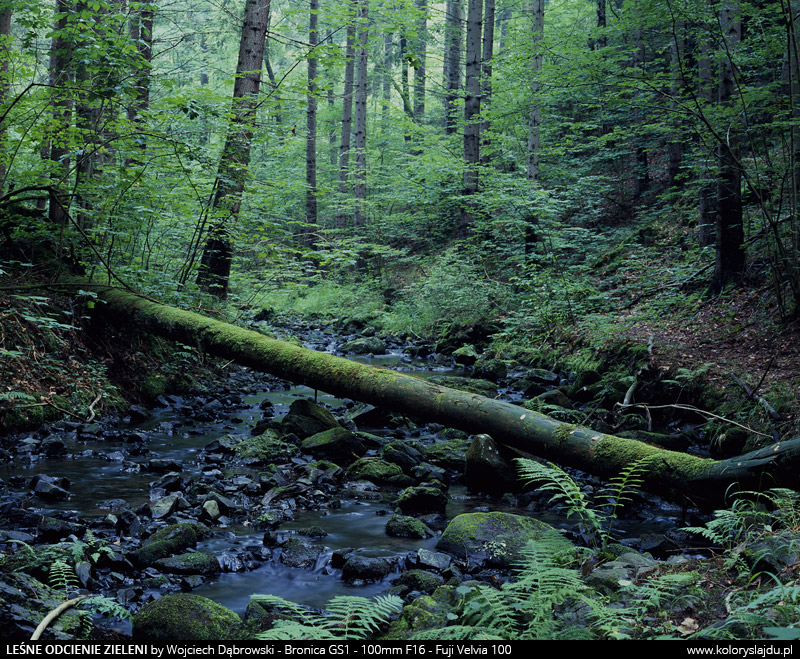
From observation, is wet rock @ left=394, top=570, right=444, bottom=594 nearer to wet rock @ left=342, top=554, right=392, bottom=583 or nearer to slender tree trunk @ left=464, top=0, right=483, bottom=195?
wet rock @ left=342, top=554, right=392, bottom=583

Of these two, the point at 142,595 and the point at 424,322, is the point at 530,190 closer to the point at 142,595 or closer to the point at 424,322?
the point at 424,322

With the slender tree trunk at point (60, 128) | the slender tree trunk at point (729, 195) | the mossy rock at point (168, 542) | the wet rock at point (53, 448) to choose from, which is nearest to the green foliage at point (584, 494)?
the mossy rock at point (168, 542)

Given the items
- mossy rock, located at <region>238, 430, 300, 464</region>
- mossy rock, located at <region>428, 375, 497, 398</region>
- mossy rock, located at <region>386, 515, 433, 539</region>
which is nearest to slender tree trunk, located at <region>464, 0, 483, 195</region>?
mossy rock, located at <region>428, 375, 497, 398</region>

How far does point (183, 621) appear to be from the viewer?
3.05m

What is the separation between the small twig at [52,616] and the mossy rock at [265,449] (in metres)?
3.44

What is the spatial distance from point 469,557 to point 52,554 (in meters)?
2.90

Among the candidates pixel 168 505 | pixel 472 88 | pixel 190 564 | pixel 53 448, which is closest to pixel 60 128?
pixel 53 448

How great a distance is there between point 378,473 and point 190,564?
2495 millimetres

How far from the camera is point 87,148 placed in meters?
7.43

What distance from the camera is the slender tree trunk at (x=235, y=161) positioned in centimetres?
849

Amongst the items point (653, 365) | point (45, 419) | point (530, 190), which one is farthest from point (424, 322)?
point (45, 419)

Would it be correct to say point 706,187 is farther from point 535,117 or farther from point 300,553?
point 300,553

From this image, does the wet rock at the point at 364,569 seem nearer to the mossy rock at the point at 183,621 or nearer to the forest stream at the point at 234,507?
the forest stream at the point at 234,507

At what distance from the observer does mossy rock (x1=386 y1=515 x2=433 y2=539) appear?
4684mm
